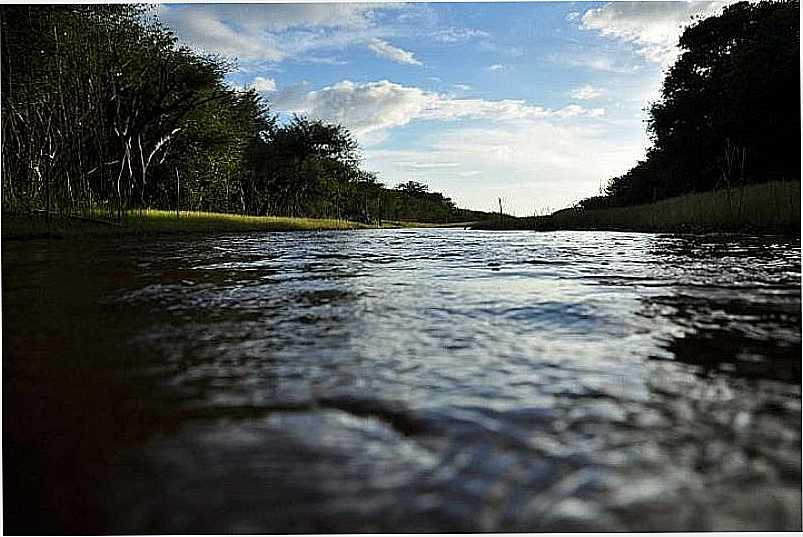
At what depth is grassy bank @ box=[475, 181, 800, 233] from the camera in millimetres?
4031

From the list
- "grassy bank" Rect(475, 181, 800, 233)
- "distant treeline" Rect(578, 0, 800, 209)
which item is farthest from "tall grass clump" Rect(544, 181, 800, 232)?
"distant treeline" Rect(578, 0, 800, 209)

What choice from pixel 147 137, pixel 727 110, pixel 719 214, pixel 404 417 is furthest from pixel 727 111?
pixel 147 137

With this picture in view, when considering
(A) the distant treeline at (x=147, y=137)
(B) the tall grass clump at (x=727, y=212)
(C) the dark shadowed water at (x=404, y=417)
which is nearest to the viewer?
(C) the dark shadowed water at (x=404, y=417)

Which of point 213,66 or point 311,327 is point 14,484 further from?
point 213,66

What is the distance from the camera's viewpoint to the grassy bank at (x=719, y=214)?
403 centimetres

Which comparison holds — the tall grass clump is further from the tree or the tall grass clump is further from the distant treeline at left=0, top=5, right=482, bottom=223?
the distant treeline at left=0, top=5, right=482, bottom=223

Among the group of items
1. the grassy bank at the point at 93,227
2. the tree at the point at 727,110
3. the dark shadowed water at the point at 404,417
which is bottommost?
the dark shadowed water at the point at 404,417

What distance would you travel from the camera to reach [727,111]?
7.21 meters

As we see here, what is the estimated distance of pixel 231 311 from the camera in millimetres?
1402

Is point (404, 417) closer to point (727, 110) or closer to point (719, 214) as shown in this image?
point (719, 214)

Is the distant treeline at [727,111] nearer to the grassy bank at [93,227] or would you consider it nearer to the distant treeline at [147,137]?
the distant treeline at [147,137]

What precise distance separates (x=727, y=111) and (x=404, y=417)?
7.78 metres

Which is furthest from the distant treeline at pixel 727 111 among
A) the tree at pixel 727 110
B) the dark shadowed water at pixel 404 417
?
the dark shadowed water at pixel 404 417

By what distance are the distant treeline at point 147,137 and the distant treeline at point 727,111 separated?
438 cm
